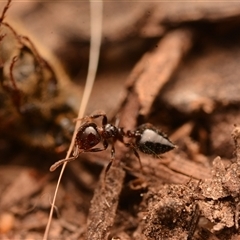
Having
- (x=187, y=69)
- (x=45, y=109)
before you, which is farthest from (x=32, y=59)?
(x=187, y=69)

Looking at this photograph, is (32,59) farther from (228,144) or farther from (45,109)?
(228,144)

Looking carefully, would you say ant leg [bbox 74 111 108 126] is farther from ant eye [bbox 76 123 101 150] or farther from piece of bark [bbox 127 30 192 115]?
piece of bark [bbox 127 30 192 115]

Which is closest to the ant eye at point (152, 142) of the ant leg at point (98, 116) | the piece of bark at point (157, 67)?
the piece of bark at point (157, 67)

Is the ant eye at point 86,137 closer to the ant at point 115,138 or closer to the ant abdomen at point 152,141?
the ant at point 115,138

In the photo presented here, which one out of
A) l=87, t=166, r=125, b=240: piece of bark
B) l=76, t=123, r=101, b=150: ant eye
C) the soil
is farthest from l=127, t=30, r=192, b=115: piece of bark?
l=87, t=166, r=125, b=240: piece of bark

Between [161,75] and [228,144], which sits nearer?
[228,144]

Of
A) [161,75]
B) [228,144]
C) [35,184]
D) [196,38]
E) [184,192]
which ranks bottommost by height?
[184,192]

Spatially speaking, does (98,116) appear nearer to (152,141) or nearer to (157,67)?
(152,141)
